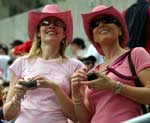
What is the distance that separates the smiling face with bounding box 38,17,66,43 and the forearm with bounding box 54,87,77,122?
42 centimetres

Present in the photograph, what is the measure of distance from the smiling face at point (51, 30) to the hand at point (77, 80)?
1.64 ft

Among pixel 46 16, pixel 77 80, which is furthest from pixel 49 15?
pixel 77 80

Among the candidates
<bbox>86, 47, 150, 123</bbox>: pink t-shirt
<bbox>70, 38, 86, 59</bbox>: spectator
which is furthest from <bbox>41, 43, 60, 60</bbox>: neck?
<bbox>70, 38, 86, 59</bbox>: spectator

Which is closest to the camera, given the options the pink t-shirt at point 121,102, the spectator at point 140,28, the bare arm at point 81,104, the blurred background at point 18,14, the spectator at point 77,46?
the pink t-shirt at point 121,102

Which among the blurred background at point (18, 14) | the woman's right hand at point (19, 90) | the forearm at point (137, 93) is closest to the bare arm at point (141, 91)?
the forearm at point (137, 93)

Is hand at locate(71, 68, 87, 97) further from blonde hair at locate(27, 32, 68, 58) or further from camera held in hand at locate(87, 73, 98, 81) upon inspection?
blonde hair at locate(27, 32, 68, 58)

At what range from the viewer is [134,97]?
11.4ft

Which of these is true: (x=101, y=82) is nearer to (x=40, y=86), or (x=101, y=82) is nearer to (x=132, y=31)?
(x=40, y=86)

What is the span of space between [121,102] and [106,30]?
53 centimetres

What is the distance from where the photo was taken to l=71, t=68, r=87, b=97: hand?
11.7 ft

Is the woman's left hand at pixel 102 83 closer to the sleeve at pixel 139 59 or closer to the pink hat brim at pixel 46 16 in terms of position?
the sleeve at pixel 139 59

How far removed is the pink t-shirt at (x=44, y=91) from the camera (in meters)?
3.91

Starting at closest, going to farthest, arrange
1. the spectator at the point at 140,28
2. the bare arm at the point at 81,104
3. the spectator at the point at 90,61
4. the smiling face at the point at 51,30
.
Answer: the bare arm at the point at 81,104 → the smiling face at the point at 51,30 → the spectator at the point at 140,28 → the spectator at the point at 90,61

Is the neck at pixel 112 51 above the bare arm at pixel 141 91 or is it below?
above
